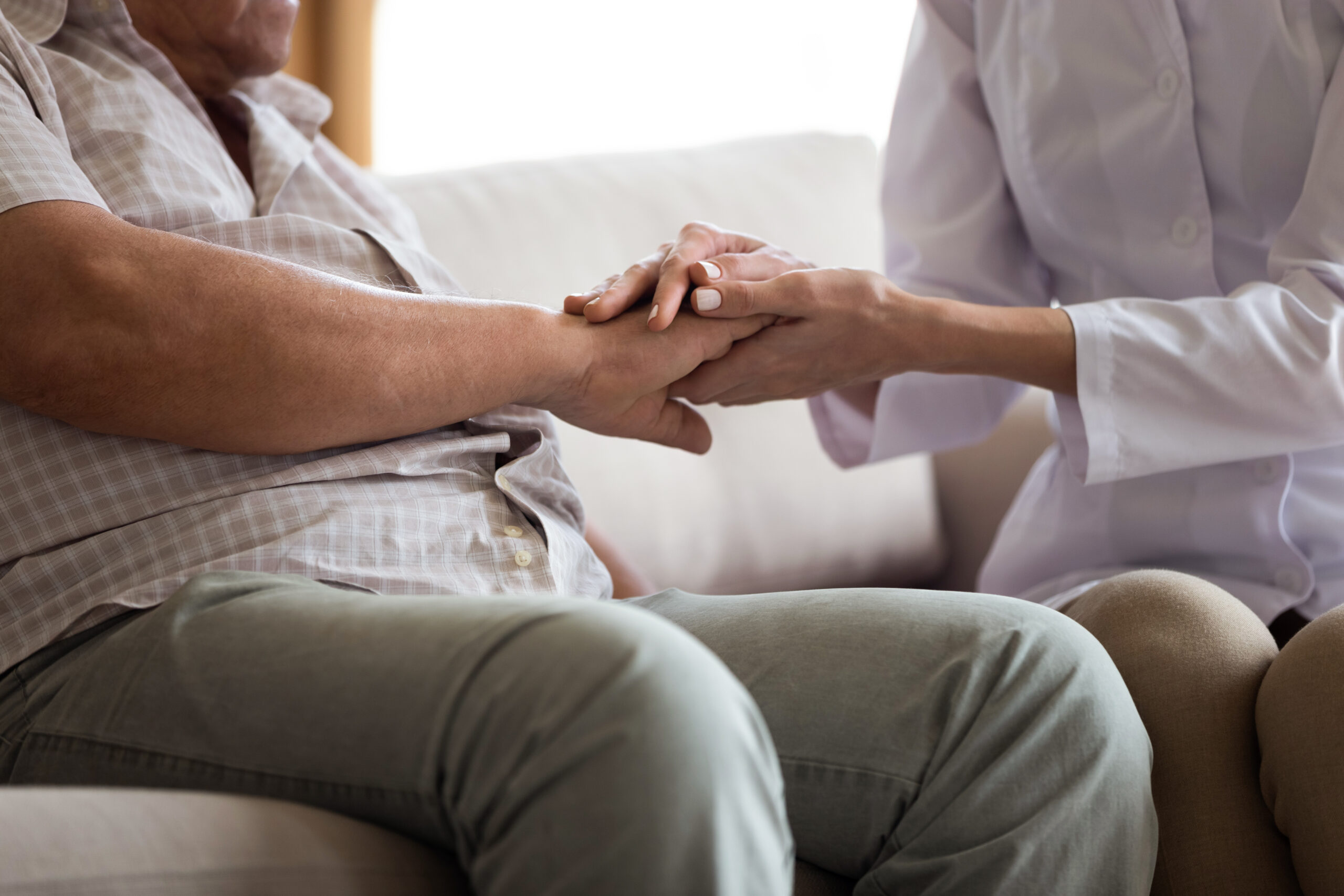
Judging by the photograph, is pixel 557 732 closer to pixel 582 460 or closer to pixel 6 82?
pixel 6 82

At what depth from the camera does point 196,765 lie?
23.6 inches

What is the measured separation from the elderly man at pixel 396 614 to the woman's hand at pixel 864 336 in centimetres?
8

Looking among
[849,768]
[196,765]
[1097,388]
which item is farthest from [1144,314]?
[196,765]

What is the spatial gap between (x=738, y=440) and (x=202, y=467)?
82cm

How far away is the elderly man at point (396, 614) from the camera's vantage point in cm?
53

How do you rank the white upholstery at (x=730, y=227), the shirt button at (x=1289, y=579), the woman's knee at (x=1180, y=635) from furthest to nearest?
1. the white upholstery at (x=730, y=227)
2. the shirt button at (x=1289, y=579)
3. the woman's knee at (x=1180, y=635)

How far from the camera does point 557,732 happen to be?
52cm

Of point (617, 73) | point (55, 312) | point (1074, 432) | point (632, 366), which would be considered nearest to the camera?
point (55, 312)

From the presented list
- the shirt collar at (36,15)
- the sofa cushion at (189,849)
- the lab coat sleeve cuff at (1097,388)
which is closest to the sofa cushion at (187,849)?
the sofa cushion at (189,849)

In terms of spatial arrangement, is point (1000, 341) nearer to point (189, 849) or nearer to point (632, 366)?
point (632, 366)

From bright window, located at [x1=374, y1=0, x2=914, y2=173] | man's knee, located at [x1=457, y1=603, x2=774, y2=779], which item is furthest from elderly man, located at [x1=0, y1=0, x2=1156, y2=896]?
bright window, located at [x1=374, y1=0, x2=914, y2=173]

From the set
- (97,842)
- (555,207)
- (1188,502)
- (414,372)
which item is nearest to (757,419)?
(555,207)

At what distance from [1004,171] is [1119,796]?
75 cm

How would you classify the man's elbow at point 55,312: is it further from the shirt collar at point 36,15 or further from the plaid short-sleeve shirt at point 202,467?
the shirt collar at point 36,15
